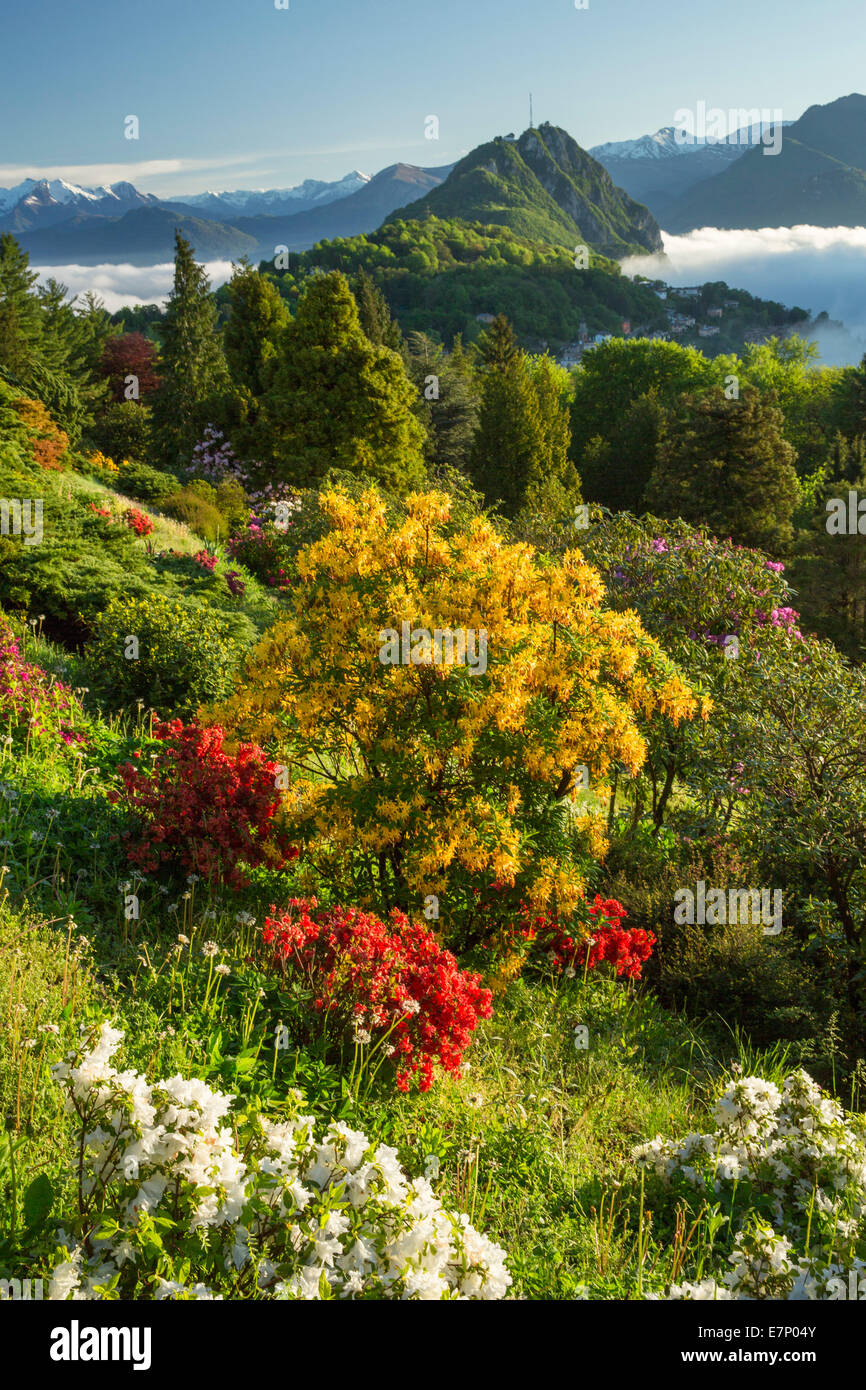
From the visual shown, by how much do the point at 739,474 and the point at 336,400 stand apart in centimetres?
1485

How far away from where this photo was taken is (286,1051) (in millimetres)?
4426

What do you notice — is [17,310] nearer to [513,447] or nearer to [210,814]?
[513,447]

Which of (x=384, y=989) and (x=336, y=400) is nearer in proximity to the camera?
(x=384, y=989)

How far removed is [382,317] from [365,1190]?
50.5 metres

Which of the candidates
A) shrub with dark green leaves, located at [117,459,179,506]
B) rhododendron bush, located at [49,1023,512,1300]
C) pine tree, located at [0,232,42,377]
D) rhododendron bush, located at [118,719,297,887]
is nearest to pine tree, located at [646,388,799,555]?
shrub with dark green leaves, located at [117,459,179,506]

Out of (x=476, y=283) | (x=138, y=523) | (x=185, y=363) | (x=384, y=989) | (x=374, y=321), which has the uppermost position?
(x=476, y=283)

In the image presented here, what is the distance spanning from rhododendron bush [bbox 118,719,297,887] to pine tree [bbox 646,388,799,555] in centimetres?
2687

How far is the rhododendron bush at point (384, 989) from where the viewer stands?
4.42 m

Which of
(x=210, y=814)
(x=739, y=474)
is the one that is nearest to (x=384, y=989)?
(x=210, y=814)

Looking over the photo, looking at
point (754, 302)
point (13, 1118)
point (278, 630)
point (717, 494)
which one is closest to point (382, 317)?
point (717, 494)

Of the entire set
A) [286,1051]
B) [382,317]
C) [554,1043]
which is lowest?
[554,1043]

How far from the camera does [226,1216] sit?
247 cm

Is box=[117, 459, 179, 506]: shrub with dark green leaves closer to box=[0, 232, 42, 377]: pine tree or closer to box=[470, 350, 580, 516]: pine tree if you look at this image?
box=[0, 232, 42, 377]: pine tree
